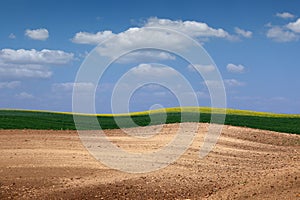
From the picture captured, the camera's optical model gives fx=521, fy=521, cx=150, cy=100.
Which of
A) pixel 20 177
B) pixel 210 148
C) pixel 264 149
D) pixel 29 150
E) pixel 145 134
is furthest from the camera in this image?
pixel 145 134

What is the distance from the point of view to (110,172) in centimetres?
1575

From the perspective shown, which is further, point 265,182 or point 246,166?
point 246,166

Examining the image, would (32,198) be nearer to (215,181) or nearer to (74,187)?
(74,187)

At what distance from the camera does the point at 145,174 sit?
1554cm

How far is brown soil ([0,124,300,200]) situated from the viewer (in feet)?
42.3

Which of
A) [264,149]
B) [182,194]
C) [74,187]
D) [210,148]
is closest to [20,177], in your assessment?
[74,187]

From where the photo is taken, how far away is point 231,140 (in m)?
25.3

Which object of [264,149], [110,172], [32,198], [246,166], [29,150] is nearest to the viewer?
[32,198]

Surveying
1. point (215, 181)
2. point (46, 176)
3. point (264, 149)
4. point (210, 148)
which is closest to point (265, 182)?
point (215, 181)

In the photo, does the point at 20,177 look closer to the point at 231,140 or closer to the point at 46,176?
the point at 46,176

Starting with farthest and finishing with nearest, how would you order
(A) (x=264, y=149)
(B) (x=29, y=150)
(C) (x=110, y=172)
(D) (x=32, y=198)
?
(A) (x=264, y=149) → (B) (x=29, y=150) → (C) (x=110, y=172) → (D) (x=32, y=198)

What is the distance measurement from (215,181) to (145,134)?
503 inches

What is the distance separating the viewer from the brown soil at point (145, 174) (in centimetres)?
1288

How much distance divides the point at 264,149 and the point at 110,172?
10357 mm
